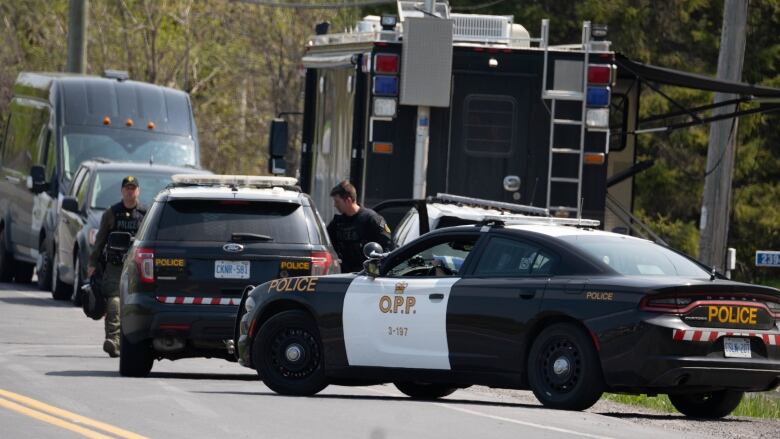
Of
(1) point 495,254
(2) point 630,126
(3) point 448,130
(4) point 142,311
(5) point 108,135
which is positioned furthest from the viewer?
(5) point 108,135

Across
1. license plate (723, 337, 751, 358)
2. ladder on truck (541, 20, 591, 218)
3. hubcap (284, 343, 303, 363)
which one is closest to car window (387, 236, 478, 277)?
hubcap (284, 343, 303, 363)

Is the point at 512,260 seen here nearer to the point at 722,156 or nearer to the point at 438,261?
the point at 438,261

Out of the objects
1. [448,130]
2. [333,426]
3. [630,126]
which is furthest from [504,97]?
[333,426]

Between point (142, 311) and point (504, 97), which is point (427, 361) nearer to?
point (142, 311)

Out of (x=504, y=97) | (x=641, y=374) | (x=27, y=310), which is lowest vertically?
(x=27, y=310)

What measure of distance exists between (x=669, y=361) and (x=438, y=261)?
7.96 ft

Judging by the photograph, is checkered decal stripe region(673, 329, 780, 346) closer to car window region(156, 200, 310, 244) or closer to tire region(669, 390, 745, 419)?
tire region(669, 390, 745, 419)

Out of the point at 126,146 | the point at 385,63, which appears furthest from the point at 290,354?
the point at 126,146

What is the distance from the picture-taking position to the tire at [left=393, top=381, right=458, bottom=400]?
14.5 meters

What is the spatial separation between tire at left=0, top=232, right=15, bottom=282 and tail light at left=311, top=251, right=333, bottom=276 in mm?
14236

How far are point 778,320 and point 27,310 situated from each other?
40.4ft

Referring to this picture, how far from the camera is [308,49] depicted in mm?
23281

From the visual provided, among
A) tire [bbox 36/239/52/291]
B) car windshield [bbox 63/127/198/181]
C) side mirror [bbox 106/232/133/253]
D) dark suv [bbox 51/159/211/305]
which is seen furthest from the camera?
car windshield [bbox 63/127/198/181]

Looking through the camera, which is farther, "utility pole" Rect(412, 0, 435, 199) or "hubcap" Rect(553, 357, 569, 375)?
"utility pole" Rect(412, 0, 435, 199)
